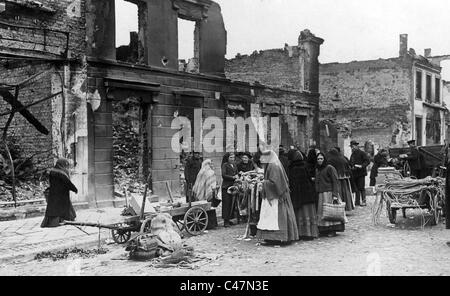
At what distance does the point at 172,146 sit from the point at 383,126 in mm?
19582

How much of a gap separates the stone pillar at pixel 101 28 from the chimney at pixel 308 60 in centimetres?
1265

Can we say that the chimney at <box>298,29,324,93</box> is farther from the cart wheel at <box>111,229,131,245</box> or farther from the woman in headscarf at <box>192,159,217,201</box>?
the cart wheel at <box>111,229,131,245</box>

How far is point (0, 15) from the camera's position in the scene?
1230 cm

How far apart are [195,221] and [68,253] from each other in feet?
8.71

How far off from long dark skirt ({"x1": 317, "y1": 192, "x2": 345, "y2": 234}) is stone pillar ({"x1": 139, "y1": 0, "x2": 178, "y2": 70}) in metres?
8.37

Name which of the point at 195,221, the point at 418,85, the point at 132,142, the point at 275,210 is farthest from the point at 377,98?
the point at 275,210

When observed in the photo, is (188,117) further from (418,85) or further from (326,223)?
(418,85)

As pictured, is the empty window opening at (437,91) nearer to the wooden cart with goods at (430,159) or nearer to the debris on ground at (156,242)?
the wooden cart with goods at (430,159)

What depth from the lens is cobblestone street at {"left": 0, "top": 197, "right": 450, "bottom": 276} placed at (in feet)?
22.1

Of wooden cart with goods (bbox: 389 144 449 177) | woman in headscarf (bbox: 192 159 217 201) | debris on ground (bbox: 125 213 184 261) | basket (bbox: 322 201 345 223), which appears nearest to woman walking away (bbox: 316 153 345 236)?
basket (bbox: 322 201 345 223)

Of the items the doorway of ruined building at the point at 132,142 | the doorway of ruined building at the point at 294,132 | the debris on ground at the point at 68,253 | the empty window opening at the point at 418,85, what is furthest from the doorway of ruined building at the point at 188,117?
the empty window opening at the point at 418,85

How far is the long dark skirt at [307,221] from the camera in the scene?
9148 millimetres
